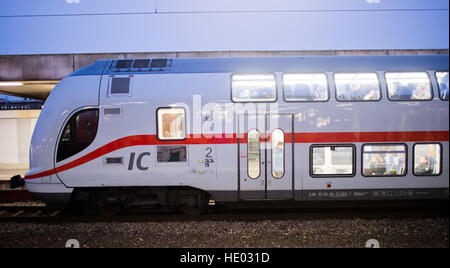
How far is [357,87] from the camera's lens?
18.6ft

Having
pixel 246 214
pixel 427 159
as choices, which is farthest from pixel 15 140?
pixel 427 159

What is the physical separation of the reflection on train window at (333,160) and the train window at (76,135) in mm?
4974

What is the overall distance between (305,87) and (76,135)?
5266 mm

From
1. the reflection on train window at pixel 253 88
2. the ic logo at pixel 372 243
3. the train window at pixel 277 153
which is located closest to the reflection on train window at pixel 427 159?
the ic logo at pixel 372 243

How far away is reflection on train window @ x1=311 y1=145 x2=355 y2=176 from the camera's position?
5.57 meters

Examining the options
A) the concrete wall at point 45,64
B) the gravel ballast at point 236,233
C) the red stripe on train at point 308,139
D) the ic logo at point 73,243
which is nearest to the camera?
the ic logo at point 73,243

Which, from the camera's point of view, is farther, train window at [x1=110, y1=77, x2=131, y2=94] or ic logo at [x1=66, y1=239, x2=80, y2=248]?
train window at [x1=110, y1=77, x2=131, y2=94]

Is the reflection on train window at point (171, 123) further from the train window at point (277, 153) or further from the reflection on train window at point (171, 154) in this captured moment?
the train window at point (277, 153)

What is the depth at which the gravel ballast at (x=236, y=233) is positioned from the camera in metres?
4.77

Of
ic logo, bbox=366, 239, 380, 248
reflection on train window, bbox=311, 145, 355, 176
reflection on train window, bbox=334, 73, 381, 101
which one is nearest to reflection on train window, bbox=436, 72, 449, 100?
reflection on train window, bbox=334, 73, 381, 101

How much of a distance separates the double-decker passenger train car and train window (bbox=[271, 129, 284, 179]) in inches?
0.9

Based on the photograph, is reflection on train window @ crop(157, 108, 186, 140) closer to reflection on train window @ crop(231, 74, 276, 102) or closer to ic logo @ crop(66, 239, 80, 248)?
reflection on train window @ crop(231, 74, 276, 102)

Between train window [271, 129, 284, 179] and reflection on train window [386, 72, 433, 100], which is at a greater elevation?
reflection on train window [386, 72, 433, 100]

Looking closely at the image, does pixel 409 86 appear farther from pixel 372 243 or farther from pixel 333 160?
pixel 372 243
